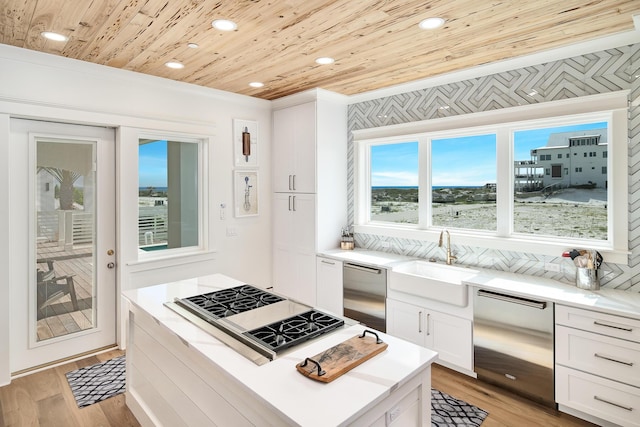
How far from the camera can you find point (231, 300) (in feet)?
7.17

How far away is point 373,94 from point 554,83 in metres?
1.78

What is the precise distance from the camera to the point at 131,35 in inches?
103

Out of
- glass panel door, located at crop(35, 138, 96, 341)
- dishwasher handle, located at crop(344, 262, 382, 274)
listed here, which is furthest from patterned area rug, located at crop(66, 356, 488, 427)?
dishwasher handle, located at crop(344, 262, 382, 274)

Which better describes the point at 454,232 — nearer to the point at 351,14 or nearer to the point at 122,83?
the point at 351,14

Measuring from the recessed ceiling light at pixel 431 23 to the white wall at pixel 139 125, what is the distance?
248 cm

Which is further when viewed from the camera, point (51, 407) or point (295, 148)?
point (295, 148)

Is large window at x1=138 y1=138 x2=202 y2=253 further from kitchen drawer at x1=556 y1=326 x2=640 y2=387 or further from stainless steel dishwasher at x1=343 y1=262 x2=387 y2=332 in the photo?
kitchen drawer at x1=556 y1=326 x2=640 y2=387

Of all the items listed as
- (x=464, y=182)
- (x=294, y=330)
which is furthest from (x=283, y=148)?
(x=294, y=330)

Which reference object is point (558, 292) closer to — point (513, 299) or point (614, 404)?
point (513, 299)

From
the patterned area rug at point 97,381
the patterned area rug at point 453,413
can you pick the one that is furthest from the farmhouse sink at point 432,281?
the patterned area rug at point 97,381

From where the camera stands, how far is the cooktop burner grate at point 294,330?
162cm

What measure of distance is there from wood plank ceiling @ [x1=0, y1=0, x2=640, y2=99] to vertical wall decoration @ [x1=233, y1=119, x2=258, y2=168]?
911 millimetres

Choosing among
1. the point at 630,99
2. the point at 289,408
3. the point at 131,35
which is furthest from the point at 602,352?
the point at 131,35

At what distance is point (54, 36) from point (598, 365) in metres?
4.37
